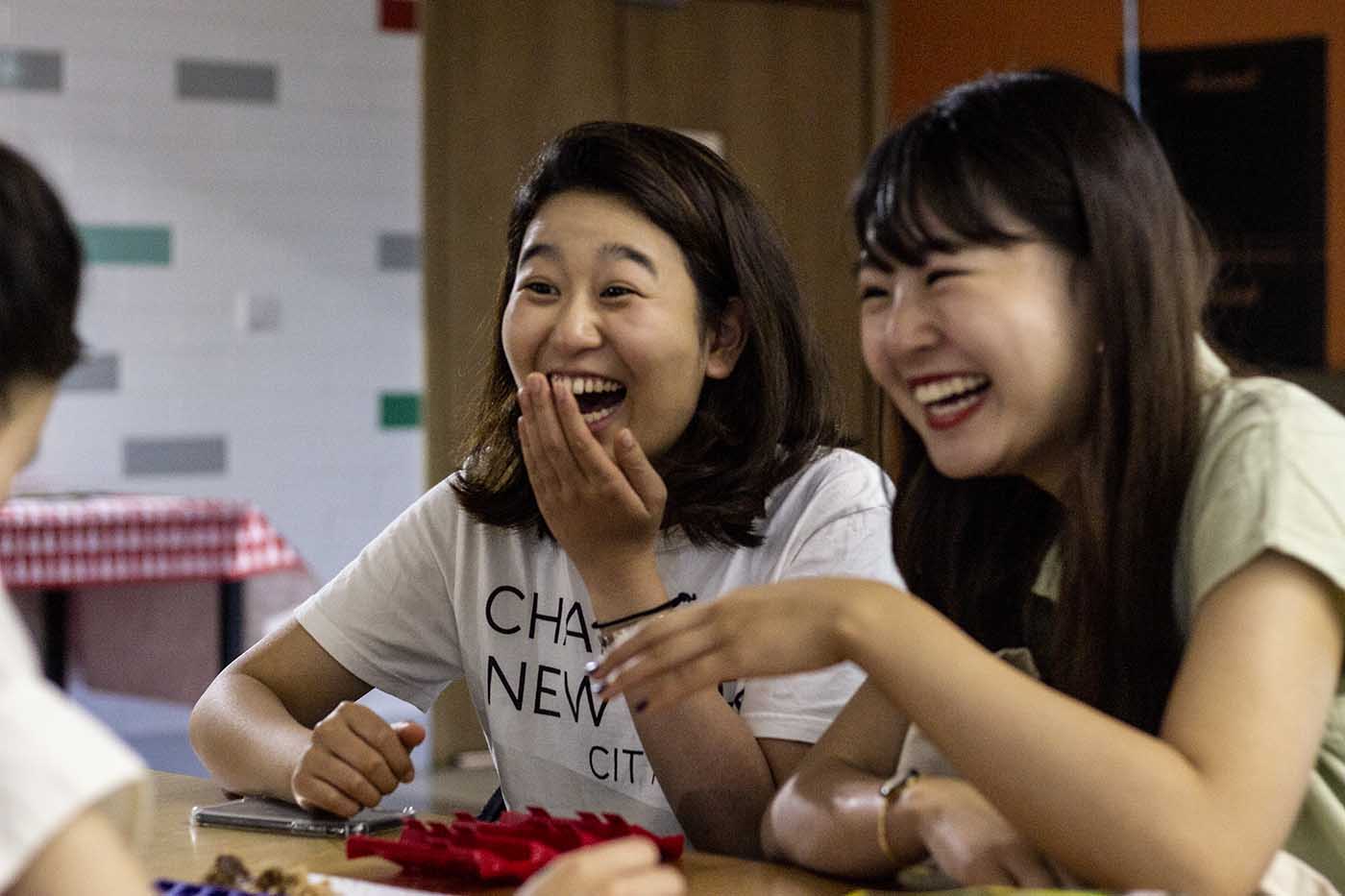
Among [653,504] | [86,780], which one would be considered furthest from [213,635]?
[86,780]

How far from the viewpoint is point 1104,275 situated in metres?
1.22

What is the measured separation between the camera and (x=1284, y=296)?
181 inches

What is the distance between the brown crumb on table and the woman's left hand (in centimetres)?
25

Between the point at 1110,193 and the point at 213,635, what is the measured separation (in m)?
3.96

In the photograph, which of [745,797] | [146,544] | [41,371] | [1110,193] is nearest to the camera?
[41,371]

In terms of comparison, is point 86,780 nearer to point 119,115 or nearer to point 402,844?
point 402,844

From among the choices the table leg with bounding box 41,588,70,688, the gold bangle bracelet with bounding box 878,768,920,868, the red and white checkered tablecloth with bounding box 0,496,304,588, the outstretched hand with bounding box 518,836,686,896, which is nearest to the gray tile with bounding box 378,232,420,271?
the red and white checkered tablecloth with bounding box 0,496,304,588

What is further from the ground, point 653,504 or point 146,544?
point 653,504

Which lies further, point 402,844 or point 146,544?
point 146,544

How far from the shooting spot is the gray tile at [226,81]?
17.7ft

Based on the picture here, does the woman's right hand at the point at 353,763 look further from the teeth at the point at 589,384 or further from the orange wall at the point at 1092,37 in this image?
the orange wall at the point at 1092,37

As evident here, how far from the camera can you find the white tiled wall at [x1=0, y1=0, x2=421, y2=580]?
5262mm

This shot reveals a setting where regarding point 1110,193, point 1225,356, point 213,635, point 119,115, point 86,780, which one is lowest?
point 213,635

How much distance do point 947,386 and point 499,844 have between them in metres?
0.48
